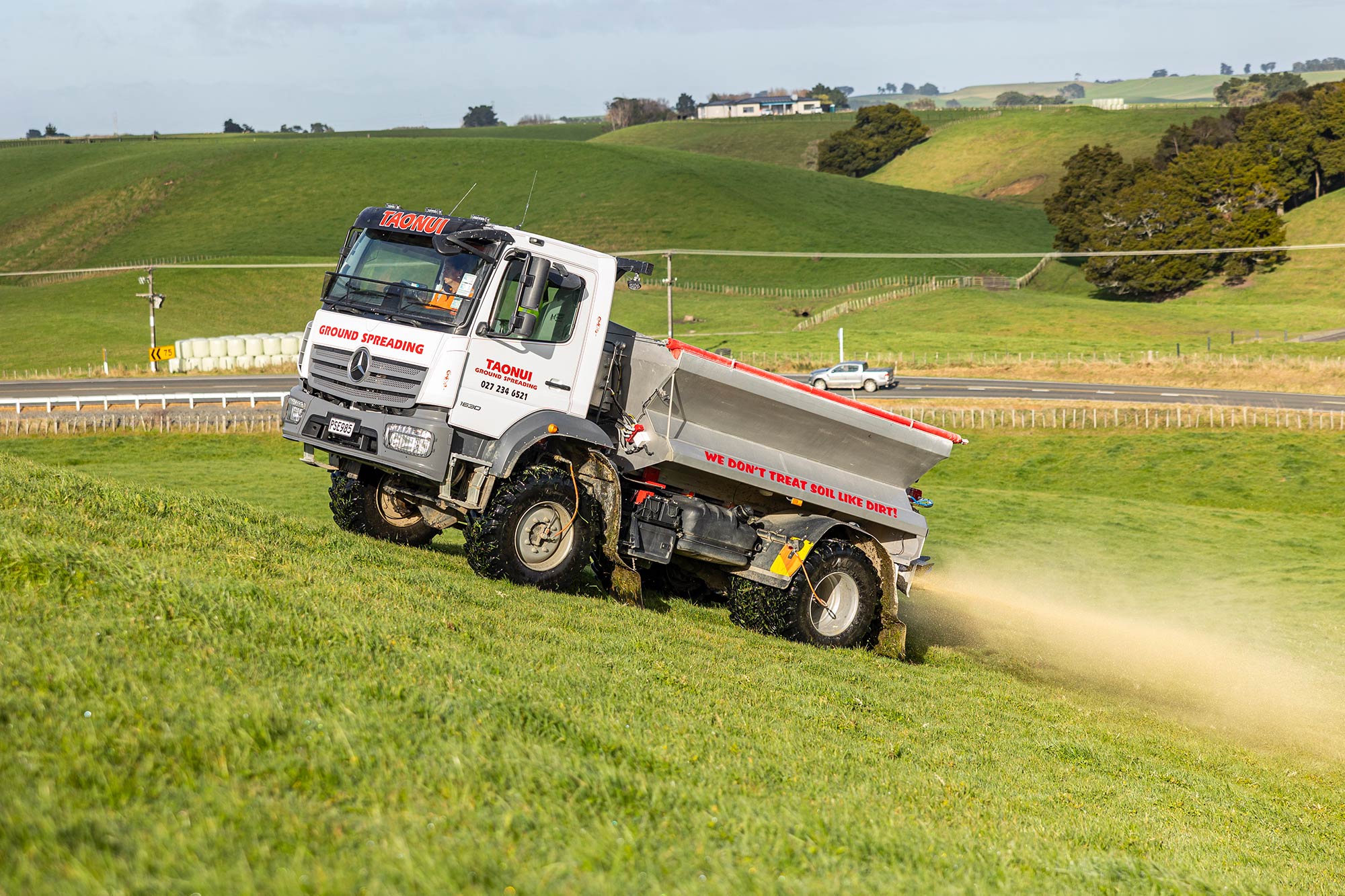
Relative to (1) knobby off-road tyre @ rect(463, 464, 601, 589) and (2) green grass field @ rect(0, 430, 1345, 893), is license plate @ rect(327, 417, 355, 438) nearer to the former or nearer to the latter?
(2) green grass field @ rect(0, 430, 1345, 893)

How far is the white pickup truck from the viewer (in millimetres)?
53281

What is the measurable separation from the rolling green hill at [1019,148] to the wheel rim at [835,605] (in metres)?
133

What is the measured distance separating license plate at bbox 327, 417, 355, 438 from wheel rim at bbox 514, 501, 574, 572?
200 cm

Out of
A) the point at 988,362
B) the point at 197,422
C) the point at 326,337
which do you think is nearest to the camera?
the point at 326,337

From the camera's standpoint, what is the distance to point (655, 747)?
7.02 metres

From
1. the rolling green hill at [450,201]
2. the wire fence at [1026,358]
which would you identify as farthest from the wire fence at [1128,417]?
the rolling green hill at [450,201]

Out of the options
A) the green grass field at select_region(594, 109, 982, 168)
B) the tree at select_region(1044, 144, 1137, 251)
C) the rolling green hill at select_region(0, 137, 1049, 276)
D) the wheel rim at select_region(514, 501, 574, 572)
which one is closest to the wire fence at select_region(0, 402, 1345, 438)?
the wheel rim at select_region(514, 501, 574, 572)

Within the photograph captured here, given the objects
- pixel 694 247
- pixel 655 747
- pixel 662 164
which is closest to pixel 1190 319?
pixel 694 247

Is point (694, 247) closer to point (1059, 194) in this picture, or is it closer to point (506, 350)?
point (1059, 194)

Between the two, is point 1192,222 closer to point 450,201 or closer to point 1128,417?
point 1128,417

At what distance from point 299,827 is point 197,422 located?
3953 cm

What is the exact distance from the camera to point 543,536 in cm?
1223

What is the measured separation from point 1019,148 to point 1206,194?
59.6m

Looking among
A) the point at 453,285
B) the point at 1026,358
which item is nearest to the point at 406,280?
the point at 453,285
